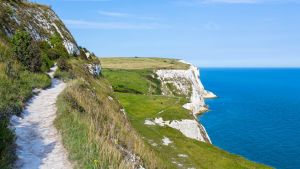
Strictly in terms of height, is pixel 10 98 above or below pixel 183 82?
above

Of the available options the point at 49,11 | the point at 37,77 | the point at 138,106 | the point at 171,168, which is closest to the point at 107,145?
the point at 37,77

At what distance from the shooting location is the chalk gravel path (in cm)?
1380

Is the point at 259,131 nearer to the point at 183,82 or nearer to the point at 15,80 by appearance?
the point at 183,82

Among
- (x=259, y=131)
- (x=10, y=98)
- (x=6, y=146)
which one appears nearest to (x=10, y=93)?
(x=10, y=98)

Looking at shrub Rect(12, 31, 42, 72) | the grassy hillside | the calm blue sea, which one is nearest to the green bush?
shrub Rect(12, 31, 42, 72)

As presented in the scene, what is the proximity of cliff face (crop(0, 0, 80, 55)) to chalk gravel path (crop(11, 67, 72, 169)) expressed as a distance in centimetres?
2499

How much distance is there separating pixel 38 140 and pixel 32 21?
40.5 m

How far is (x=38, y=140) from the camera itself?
629 inches

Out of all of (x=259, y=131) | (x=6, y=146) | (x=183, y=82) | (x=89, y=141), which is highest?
(x=89, y=141)

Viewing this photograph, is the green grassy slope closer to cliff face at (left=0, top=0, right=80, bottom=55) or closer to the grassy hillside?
the grassy hillside

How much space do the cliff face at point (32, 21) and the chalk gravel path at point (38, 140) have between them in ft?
82.0

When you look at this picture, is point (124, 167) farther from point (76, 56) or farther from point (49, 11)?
point (49, 11)

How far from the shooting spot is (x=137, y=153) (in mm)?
18031

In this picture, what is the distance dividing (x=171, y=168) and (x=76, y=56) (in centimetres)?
3065
